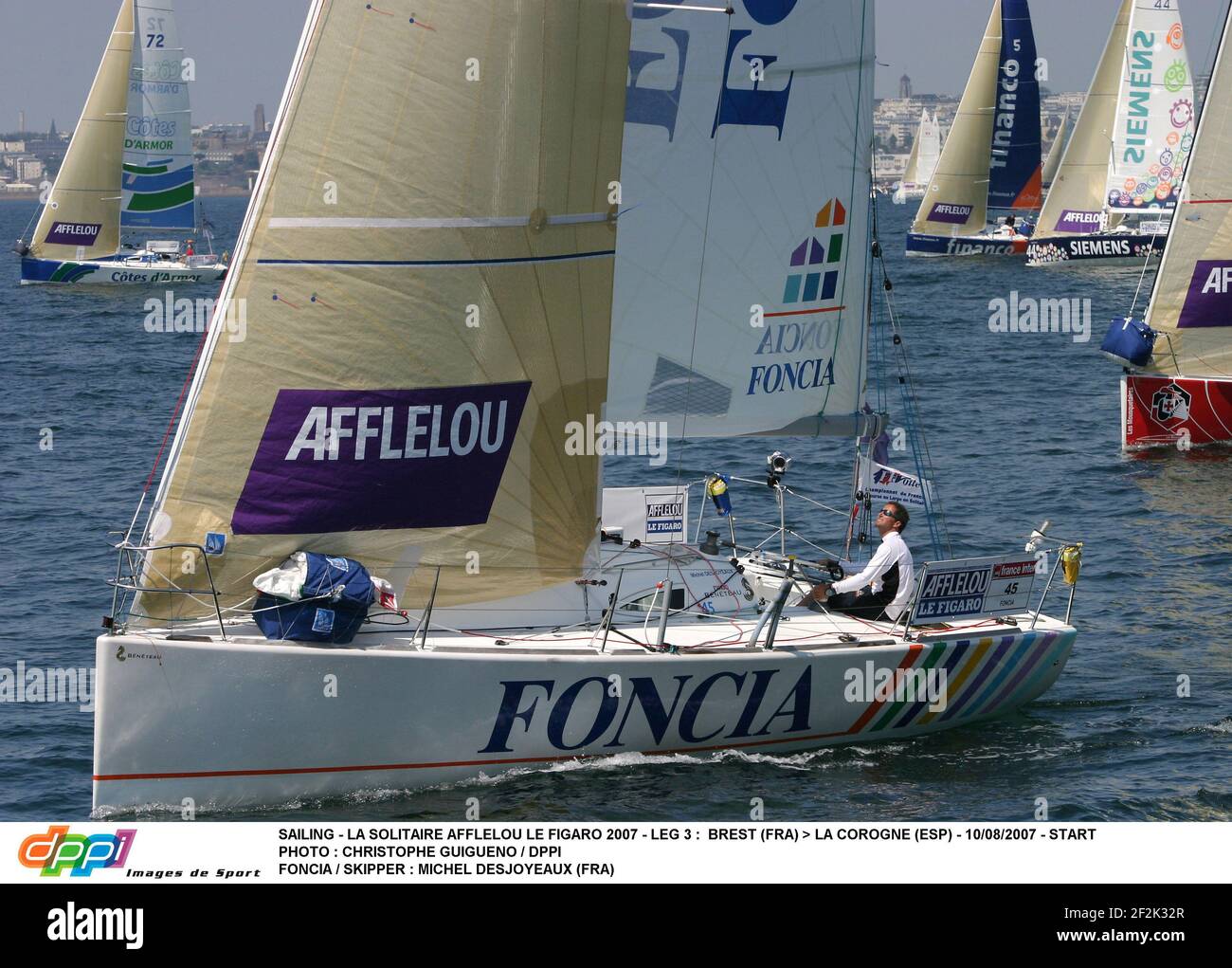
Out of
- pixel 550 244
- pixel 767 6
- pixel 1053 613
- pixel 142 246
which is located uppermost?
pixel 142 246

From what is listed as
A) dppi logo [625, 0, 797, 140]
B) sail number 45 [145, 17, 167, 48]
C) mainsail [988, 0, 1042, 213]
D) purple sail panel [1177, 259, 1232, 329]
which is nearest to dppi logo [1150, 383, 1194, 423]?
purple sail panel [1177, 259, 1232, 329]

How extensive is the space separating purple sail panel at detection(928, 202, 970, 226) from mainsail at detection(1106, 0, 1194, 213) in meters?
6.92

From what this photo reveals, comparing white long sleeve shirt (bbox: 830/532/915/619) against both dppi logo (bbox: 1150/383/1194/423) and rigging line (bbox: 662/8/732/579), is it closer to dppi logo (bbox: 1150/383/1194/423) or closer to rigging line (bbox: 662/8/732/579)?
rigging line (bbox: 662/8/732/579)

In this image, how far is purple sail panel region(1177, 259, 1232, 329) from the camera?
2564 cm

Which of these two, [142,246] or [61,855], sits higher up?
[142,246]

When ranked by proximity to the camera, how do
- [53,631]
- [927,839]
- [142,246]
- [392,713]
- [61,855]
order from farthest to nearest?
[142,246], [53,631], [392,713], [927,839], [61,855]

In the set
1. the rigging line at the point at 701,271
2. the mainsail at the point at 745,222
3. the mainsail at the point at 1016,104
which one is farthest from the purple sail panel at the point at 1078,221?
the rigging line at the point at 701,271

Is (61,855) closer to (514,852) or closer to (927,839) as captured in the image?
(514,852)

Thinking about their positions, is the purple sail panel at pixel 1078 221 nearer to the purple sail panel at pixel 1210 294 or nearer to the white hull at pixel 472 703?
the purple sail panel at pixel 1210 294

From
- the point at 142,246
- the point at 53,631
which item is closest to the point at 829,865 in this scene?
the point at 53,631

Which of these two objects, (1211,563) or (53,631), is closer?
(53,631)

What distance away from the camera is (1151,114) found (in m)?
55.5

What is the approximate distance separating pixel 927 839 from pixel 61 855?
552cm

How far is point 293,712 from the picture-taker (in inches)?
450
